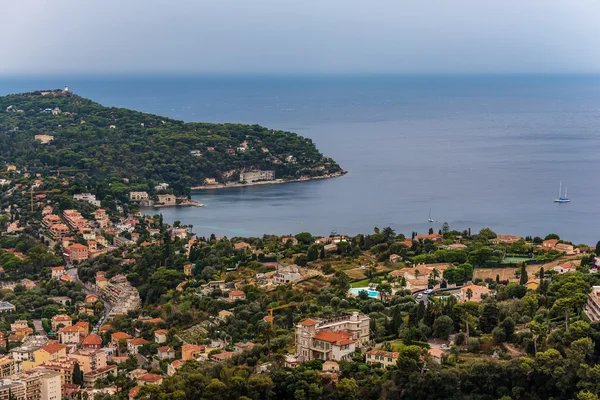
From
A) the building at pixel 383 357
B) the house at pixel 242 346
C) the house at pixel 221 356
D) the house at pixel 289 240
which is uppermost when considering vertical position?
the house at pixel 289 240

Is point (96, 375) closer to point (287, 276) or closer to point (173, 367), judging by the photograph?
point (173, 367)

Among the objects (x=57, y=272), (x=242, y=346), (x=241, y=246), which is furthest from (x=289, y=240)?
(x=242, y=346)

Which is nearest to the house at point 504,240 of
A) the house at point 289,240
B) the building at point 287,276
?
the house at point 289,240

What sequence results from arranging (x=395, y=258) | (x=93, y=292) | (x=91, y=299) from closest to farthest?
(x=395, y=258) → (x=91, y=299) → (x=93, y=292)

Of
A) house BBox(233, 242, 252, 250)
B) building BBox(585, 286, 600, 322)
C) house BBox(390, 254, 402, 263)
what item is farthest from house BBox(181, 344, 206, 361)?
house BBox(233, 242, 252, 250)

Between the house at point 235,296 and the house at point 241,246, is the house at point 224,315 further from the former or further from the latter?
the house at point 241,246
